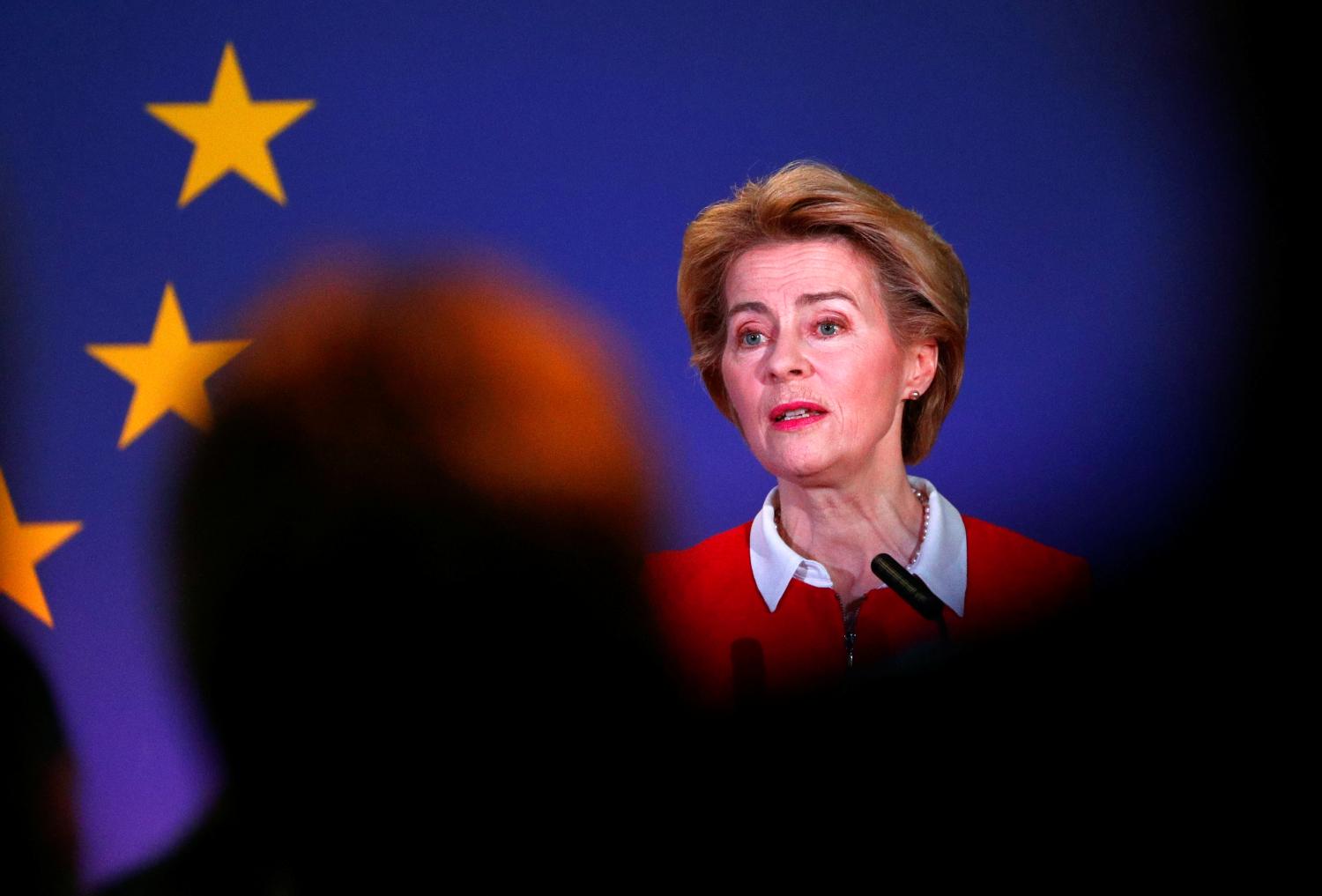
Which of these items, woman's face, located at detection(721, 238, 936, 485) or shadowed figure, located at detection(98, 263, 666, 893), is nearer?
woman's face, located at detection(721, 238, 936, 485)

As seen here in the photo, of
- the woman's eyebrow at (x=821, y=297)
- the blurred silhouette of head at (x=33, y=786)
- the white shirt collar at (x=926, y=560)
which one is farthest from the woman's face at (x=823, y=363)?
the blurred silhouette of head at (x=33, y=786)

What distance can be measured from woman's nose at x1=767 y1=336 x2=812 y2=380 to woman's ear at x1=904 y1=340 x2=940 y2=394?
18cm

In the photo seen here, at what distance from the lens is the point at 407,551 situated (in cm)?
211

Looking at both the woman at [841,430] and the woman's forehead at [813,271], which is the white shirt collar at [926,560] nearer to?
the woman at [841,430]

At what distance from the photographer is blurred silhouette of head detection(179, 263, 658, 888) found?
80.6 inches

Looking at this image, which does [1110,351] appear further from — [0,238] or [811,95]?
[0,238]

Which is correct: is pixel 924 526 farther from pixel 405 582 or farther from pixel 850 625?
pixel 405 582

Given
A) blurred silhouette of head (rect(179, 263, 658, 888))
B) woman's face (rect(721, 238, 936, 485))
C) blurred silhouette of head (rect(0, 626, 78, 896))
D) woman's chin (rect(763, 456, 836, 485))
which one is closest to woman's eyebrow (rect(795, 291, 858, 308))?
woman's face (rect(721, 238, 936, 485))

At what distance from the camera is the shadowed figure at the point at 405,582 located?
2.04 metres

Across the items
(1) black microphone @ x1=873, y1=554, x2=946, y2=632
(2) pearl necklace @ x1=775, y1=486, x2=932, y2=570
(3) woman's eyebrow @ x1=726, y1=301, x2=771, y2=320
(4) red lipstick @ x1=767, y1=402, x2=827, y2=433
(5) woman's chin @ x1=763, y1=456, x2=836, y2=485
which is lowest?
(1) black microphone @ x1=873, y1=554, x2=946, y2=632

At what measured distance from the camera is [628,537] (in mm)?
2020

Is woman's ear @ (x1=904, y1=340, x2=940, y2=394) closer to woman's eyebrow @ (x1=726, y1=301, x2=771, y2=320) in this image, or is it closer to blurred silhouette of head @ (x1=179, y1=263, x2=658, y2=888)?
woman's eyebrow @ (x1=726, y1=301, x2=771, y2=320)

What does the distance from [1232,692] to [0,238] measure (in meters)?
2.39

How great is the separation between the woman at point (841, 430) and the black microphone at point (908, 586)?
0.16 metres
